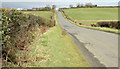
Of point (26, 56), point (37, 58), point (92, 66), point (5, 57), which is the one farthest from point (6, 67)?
point (92, 66)

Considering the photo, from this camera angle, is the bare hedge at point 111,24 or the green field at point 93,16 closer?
the bare hedge at point 111,24

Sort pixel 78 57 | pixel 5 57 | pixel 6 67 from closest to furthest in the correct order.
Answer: pixel 6 67 → pixel 5 57 → pixel 78 57

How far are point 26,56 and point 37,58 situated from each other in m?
0.56

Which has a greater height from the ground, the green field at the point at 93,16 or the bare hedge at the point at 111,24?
the green field at the point at 93,16

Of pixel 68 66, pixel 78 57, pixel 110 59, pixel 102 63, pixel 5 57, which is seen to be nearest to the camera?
pixel 5 57

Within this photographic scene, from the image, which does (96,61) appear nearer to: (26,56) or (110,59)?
(110,59)

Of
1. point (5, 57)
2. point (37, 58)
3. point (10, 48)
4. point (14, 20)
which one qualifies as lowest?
point (37, 58)

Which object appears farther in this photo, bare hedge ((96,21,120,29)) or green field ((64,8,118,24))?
green field ((64,8,118,24))

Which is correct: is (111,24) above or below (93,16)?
below

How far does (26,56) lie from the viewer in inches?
191

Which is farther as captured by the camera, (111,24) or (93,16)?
(93,16)

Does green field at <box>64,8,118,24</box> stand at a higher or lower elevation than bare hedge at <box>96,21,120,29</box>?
higher

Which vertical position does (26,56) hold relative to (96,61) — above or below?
above

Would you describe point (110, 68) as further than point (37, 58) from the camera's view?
No
